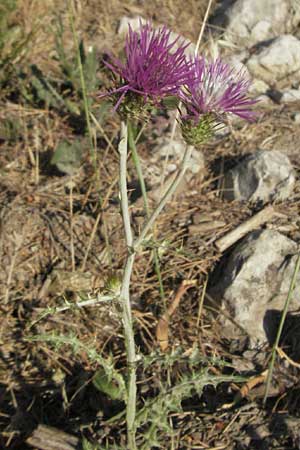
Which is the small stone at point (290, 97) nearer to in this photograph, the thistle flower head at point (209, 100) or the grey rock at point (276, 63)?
the grey rock at point (276, 63)

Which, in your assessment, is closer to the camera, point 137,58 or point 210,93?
point 137,58

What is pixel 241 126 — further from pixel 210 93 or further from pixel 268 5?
pixel 210 93

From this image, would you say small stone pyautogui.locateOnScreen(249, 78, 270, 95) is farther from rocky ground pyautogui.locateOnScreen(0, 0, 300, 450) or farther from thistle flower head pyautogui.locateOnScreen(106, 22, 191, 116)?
thistle flower head pyautogui.locateOnScreen(106, 22, 191, 116)

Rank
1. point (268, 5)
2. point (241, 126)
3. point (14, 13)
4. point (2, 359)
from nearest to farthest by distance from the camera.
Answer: point (2, 359) < point (241, 126) < point (14, 13) < point (268, 5)

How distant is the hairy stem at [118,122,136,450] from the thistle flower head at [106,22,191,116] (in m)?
0.12

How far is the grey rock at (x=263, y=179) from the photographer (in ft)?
9.82

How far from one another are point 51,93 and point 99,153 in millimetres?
552

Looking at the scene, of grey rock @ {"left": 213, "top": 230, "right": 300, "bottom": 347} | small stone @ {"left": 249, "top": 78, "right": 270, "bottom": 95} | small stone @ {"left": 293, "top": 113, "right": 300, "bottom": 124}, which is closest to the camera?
grey rock @ {"left": 213, "top": 230, "right": 300, "bottom": 347}

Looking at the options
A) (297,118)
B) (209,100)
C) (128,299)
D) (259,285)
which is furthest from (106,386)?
(297,118)

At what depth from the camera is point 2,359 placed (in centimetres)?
256

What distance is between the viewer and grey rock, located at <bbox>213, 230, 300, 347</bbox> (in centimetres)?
256

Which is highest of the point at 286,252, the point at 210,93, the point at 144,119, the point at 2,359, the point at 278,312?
the point at 210,93

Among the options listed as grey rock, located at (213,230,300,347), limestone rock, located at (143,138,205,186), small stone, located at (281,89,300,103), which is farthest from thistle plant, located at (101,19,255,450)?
small stone, located at (281,89,300,103)

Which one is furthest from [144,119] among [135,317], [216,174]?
[216,174]
